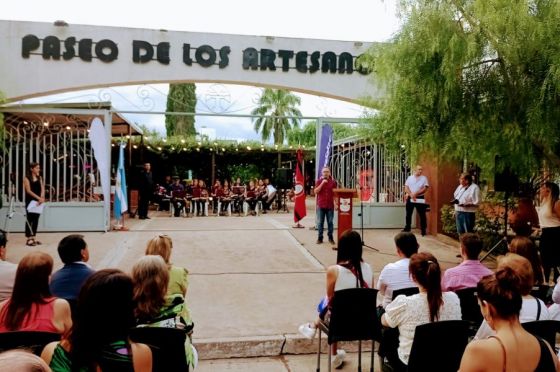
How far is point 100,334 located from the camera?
1.79m

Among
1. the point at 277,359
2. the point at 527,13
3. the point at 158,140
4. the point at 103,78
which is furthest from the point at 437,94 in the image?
the point at 158,140

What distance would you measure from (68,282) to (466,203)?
680cm

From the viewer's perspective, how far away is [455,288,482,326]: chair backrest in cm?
342

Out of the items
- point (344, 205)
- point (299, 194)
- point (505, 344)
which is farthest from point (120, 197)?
point (505, 344)

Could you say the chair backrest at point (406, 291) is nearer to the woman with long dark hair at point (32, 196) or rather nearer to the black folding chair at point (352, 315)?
the black folding chair at point (352, 315)

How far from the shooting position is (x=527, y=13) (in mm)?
4879

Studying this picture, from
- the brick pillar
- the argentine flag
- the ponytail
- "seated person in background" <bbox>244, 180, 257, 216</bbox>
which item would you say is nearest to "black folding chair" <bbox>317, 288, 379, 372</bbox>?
the ponytail

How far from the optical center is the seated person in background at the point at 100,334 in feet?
5.81

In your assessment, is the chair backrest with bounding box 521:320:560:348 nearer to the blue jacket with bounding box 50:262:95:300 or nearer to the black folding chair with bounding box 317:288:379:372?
the black folding chair with bounding box 317:288:379:372

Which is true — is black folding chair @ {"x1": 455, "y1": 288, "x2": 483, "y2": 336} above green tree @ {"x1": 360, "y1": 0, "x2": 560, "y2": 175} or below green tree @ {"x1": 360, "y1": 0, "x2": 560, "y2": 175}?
below

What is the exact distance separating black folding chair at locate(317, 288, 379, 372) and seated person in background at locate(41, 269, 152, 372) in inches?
69.6

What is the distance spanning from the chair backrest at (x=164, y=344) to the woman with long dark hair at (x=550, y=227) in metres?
5.39

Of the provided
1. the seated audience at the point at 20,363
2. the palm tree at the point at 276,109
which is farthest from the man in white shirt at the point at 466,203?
the palm tree at the point at 276,109

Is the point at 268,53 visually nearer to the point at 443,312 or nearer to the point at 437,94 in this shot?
the point at 437,94
